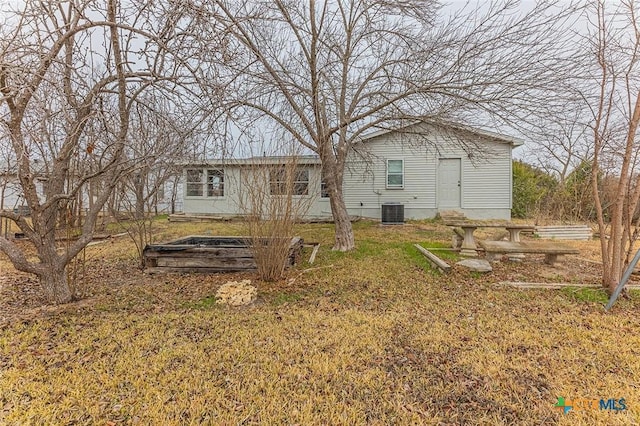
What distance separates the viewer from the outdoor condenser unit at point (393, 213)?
1273 centimetres

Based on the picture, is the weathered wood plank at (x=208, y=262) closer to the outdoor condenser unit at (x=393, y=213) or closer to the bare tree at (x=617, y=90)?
the bare tree at (x=617, y=90)

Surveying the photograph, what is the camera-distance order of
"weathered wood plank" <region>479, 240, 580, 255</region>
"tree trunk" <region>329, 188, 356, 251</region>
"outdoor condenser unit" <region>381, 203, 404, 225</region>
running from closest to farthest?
"weathered wood plank" <region>479, 240, 580, 255</region>, "tree trunk" <region>329, 188, 356, 251</region>, "outdoor condenser unit" <region>381, 203, 404, 225</region>

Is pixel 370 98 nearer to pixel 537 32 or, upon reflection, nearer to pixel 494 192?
pixel 537 32

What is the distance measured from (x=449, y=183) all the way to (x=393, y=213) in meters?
3.30

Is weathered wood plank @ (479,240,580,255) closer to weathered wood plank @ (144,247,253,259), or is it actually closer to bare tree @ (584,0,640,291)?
bare tree @ (584,0,640,291)

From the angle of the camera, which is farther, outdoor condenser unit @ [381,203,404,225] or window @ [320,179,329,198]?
outdoor condenser unit @ [381,203,404,225]

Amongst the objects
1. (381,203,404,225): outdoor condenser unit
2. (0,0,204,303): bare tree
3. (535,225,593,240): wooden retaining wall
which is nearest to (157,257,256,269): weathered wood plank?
(0,0,204,303): bare tree

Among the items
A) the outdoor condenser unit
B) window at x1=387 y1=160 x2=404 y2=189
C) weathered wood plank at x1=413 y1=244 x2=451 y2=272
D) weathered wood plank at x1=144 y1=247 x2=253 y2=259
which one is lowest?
weathered wood plank at x1=413 y1=244 x2=451 y2=272

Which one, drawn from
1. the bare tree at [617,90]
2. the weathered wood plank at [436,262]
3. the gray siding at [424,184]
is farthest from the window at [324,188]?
the bare tree at [617,90]

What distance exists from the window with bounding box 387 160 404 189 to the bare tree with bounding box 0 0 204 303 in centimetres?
1151

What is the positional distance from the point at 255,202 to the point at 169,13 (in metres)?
2.70

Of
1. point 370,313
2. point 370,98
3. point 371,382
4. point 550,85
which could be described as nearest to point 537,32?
point 550,85

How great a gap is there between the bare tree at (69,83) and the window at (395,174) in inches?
453

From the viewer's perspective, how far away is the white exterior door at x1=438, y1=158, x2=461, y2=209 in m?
13.8
